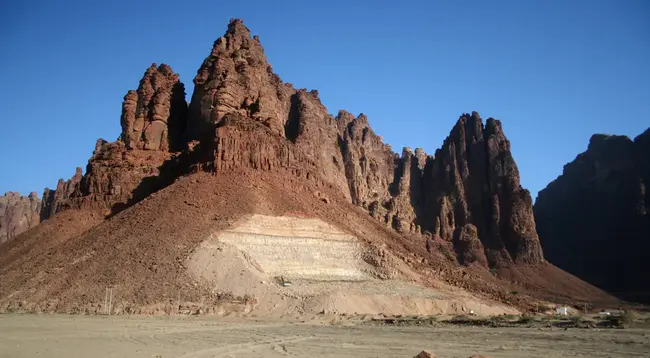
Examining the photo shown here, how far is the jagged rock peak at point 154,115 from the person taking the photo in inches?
2795

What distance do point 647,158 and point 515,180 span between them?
3327 centimetres

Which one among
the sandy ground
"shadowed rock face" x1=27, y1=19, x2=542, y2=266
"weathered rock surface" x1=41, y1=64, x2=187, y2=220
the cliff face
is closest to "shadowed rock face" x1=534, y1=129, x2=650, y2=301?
the cliff face

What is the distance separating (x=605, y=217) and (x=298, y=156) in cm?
8471

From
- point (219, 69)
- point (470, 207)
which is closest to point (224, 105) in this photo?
point (219, 69)

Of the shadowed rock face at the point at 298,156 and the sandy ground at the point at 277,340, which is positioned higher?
the shadowed rock face at the point at 298,156

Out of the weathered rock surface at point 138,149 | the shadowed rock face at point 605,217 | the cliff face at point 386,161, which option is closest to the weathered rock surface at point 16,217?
the weathered rock surface at point 138,149

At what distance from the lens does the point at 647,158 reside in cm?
11888

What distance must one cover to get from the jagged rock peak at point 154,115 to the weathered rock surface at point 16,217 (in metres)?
71.1

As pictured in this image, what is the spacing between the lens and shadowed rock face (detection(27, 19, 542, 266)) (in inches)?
2442

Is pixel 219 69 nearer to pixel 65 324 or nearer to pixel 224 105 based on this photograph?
pixel 224 105

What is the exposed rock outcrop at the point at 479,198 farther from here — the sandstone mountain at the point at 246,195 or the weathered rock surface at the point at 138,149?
the weathered rock surface at the point at 138,149

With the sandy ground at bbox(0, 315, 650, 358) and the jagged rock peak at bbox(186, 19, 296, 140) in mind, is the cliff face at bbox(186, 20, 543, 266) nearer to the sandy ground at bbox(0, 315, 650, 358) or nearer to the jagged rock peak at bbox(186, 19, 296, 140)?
the jagged rock peak at bbox(186, 19, 296, 140)

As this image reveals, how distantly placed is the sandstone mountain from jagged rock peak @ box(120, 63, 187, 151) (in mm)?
163

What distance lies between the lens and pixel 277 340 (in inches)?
1010
